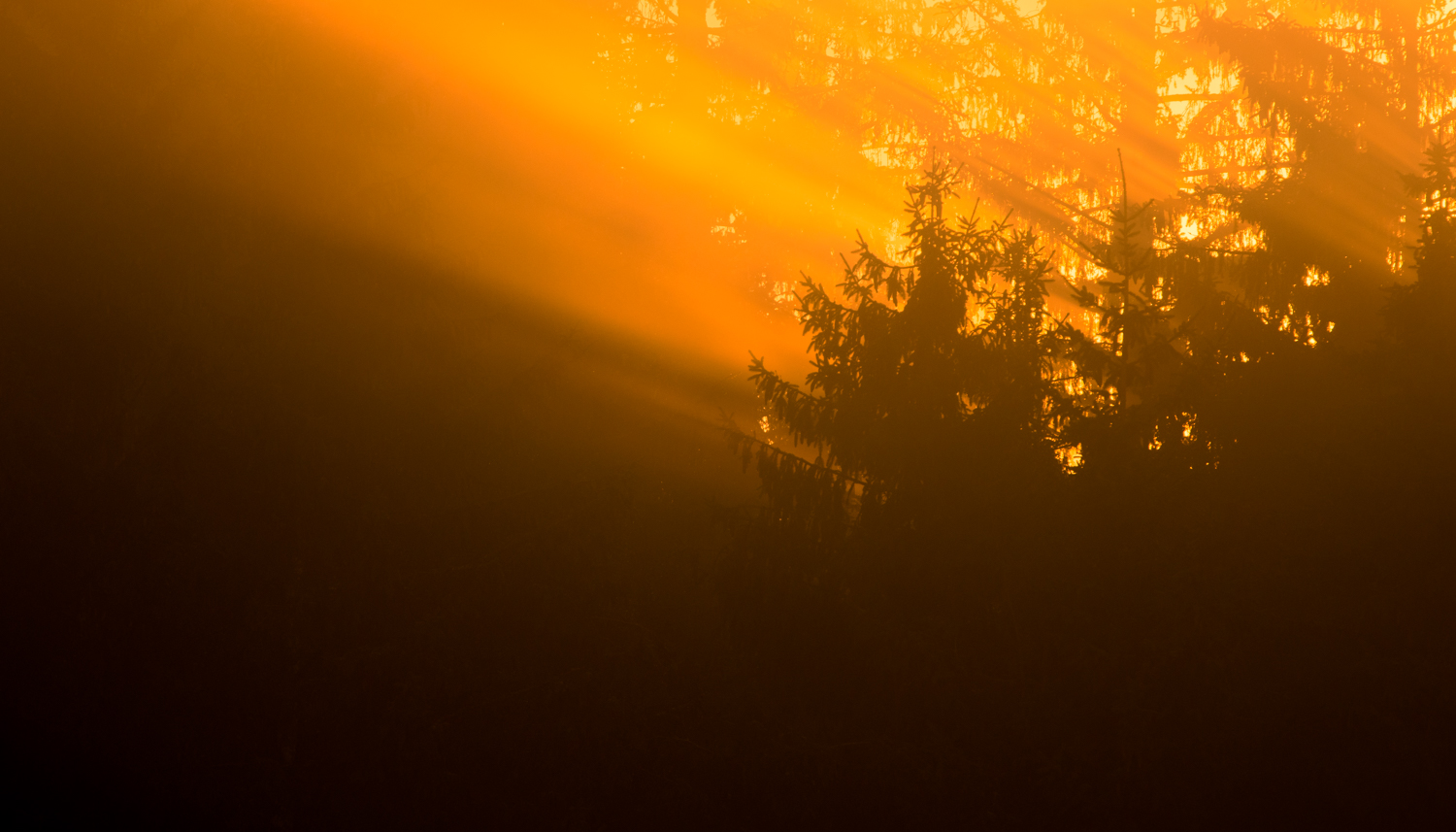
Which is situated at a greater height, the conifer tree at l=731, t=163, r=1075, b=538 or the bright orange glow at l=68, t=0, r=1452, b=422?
the bright orange glow at l=68, t=0, r=1452, b=422

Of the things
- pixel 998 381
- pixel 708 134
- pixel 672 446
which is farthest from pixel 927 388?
pixel 708 134

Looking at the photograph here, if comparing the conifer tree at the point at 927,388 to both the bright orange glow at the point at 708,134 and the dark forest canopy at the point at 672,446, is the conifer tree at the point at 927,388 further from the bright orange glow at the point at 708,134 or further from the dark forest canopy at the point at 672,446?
the bright orange glow at the point at 708,134

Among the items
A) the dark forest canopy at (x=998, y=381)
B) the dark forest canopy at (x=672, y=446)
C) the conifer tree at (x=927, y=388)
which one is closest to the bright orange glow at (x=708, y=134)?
the dark forest canopy at (x=672, y=446)

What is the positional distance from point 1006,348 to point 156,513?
783 centimetres

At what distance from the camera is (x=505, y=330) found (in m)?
11.2

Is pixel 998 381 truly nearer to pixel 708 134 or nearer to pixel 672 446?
pixel 672 446

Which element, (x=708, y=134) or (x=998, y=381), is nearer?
(x=998, y=381)

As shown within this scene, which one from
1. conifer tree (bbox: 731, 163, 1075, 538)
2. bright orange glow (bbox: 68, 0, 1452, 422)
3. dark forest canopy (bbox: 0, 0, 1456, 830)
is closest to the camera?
dark forest canopy (bbox: 0, 0, 1456, 830)

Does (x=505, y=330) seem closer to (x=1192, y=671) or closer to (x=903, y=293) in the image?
(x=903, y=293)

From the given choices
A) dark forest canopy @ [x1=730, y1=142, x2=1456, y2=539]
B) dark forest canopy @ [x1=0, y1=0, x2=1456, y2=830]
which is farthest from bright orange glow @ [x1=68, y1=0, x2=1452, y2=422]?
dark forest canopy @ [x1=730, y1=142, x2=1456, y2=539]

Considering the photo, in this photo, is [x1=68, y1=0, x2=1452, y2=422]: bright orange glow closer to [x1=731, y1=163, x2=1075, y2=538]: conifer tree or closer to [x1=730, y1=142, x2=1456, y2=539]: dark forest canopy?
[x1=730, y1=142, x2=1456, y2=539]: dark forest canopy

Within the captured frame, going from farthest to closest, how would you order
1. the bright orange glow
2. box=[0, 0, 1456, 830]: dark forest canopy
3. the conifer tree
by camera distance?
the bright orange glow
the conifer tree
box=[0, 0, 1456, 830]: dark forest canopy

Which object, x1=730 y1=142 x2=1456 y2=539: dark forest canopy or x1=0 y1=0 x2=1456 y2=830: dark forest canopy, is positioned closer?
x1=0 y1=0 x2=1456 y2=830: dark forest canopy

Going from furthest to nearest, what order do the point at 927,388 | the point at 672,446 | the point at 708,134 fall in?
the point at 708,134
the point at 672,446
the point at 927,388
